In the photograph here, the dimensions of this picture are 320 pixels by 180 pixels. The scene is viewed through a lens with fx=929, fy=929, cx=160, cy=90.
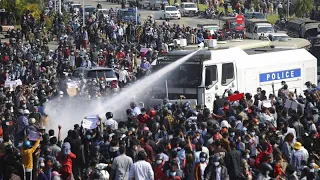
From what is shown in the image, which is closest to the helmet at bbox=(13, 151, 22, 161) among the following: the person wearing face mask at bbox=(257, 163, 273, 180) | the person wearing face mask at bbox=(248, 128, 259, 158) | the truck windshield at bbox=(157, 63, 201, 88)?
the person wearing face mask at bbox=(248, 128, 259, 158)

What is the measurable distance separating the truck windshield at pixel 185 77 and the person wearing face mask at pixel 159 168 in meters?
9.11

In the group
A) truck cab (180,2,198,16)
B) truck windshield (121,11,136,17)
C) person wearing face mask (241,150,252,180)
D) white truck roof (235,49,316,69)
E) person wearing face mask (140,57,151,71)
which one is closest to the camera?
person wearing face mask (241,150,252,180)

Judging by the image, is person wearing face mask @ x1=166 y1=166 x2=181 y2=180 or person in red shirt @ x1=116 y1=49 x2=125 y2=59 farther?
person in red shirt @ x1=116 y1=49 x2=125 y2=59

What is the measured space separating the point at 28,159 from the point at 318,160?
620 centimetres

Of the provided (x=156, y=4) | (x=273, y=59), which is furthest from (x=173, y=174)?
(x=156, y=4)

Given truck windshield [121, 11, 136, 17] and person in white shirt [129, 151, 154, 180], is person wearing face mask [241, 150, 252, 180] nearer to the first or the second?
person in white shirt [129, 151, 154, 180]

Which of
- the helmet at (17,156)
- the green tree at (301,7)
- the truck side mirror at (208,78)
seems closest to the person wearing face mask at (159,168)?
the helmet at (17,156)

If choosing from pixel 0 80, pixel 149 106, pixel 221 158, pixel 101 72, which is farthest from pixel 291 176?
pixel 0 80

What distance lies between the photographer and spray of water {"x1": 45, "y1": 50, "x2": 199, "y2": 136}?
28312 mm

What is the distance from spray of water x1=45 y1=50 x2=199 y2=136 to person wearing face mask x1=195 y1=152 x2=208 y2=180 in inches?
364

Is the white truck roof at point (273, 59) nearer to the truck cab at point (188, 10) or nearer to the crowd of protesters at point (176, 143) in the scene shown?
the crowd of protesters at point (176, 143)

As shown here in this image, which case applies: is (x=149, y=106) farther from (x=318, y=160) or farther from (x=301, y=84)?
(x=318, y=160)

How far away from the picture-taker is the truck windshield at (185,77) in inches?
1094

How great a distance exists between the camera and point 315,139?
20.7 m
